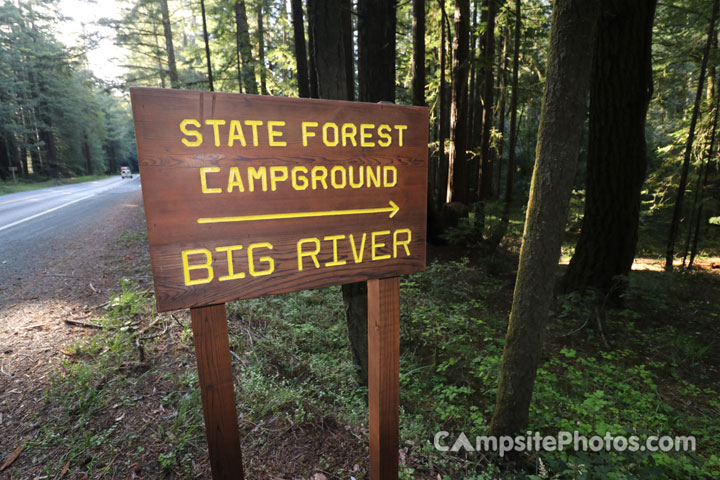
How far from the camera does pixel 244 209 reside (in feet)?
5.03

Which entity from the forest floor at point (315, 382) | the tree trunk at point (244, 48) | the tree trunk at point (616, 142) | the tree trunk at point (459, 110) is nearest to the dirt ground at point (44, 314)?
the forest floor at point (315, 382)

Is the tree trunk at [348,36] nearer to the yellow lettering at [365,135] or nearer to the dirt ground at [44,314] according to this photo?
the yellow lettering at [365,135]

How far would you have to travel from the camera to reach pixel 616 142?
5230 millimetres

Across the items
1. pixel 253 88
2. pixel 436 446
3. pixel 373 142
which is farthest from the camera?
pixel 253 88

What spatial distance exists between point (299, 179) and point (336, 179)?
194 millimetres

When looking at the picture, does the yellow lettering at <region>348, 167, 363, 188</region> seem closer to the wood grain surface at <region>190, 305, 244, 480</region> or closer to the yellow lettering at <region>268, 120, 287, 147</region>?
the yellow lettering at <region>268, 120, 287, 147</region>

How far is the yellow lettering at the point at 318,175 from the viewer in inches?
65.0

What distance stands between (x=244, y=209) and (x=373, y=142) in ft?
2.47

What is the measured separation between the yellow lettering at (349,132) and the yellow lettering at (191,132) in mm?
667

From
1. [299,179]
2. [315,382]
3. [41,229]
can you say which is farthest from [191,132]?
[41,229]

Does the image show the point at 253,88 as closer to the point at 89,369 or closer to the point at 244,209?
the point at 89,369

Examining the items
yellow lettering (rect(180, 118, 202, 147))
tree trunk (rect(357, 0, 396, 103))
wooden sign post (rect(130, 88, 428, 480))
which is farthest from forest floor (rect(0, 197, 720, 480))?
tree trunk (rect(357, 0, 396, 103))

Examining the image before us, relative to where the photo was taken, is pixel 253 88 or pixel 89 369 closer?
pixel 89 369

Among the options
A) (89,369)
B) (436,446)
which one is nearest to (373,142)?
(436,446)
